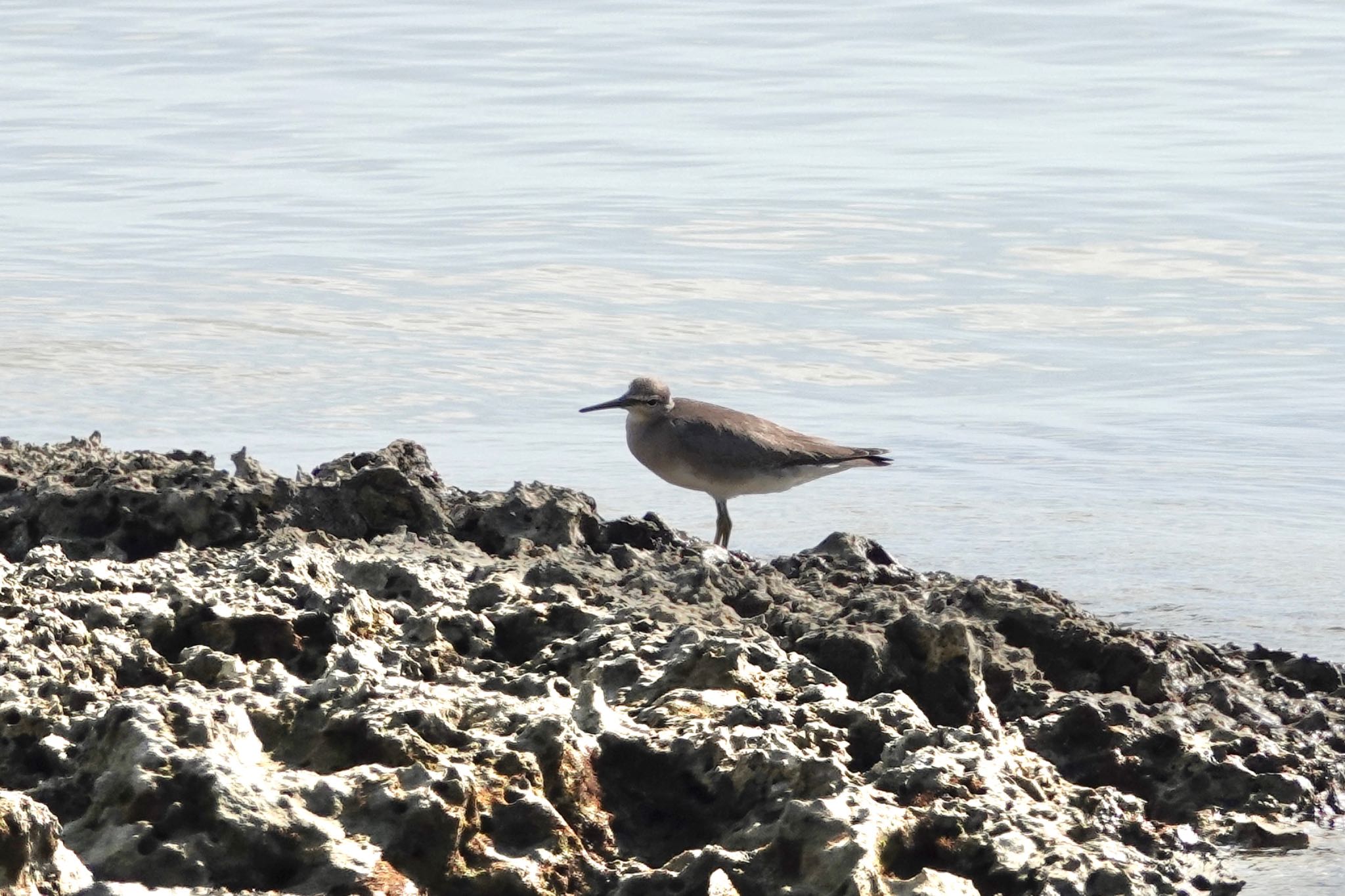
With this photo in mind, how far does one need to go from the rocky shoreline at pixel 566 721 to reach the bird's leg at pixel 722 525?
2474mm

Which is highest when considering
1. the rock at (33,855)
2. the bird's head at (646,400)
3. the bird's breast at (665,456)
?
the rock at (33,855)

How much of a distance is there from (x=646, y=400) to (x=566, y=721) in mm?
4691

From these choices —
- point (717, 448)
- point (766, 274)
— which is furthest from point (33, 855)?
point (766, 274)

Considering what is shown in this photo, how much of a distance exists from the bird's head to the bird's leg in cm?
47

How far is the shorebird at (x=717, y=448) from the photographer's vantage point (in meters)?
8.67

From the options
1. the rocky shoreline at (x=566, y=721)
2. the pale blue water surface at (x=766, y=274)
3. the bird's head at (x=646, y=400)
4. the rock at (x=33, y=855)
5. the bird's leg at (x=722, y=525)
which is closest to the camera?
the rock at (x=33, y=855)

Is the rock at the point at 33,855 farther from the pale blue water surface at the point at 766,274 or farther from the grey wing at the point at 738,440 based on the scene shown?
the grey wing at the point at 738,440

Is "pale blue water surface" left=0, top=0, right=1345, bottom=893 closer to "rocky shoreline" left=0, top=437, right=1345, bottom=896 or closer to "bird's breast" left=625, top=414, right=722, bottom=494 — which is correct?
"bird's breast" left=625, top=414, right=722, bottom=494

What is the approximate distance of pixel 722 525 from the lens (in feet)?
28.6

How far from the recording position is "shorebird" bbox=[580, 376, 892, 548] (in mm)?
8672

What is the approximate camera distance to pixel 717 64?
2553cm

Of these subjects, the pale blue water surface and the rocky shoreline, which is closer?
the rocky shoreline

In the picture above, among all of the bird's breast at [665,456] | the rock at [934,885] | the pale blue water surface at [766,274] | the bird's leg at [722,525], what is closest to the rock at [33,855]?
the rock at [934,885]

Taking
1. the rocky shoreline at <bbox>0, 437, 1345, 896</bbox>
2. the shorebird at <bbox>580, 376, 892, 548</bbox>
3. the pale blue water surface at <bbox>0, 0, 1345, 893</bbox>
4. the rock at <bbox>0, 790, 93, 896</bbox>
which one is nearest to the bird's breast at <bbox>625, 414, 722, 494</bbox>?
the shorebird at <bbox>580, 376, 892, 548</bbox>
